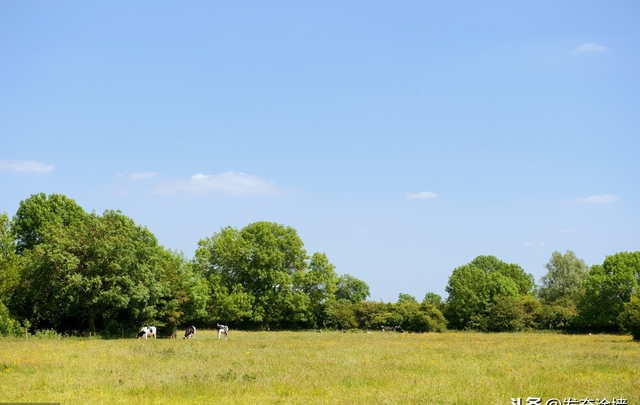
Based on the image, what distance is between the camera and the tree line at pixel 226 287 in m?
39.8

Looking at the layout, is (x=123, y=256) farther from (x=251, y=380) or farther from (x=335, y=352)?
(x=251, y=380)

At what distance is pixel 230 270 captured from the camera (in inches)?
2906

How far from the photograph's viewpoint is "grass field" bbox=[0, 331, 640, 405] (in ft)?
47.5

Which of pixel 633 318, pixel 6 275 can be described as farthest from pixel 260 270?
pixel 633 318

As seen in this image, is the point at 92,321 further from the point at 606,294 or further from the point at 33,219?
the point at 606,294

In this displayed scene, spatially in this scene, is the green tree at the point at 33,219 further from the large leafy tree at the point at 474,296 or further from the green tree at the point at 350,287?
the green tree at the point at 350,287

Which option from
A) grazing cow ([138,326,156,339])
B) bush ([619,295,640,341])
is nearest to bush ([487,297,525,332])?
bush ([619,295,640,341])

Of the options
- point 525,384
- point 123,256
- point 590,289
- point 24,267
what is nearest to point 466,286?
point 590,289

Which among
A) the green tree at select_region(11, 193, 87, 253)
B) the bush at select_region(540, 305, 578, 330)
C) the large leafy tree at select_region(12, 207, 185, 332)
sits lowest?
the bush at select_region(540, 305, 578, 330)

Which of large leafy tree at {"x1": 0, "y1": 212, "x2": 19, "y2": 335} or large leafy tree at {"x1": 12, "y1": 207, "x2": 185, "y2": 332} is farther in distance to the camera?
large leafy tree at {"x1": 12, "y1": 207, "x2": 185, "y2": 332}

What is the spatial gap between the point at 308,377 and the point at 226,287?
55137 mm

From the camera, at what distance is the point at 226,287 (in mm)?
71562

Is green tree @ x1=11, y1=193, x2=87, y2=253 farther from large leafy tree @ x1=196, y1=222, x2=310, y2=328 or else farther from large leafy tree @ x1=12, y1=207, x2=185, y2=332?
large leafy tree @ x1=196, y1=222, x2=310, y2=328

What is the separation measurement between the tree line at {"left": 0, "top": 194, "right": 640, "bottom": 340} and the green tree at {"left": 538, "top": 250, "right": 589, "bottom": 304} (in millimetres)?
206
